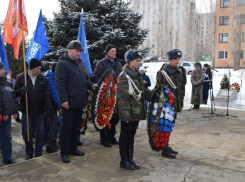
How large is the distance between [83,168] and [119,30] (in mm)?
6052

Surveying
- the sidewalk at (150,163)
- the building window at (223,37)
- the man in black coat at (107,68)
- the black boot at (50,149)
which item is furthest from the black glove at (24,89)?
the building window at (223,37)

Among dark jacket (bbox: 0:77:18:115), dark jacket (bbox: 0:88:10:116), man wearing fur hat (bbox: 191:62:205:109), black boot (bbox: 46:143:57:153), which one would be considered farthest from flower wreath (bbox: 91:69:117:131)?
man wearing fur hat (bbox: 191:62:205:109)

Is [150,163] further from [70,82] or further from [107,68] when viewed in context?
[107,68]

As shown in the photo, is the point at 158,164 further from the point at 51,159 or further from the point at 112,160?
the point at 51,159

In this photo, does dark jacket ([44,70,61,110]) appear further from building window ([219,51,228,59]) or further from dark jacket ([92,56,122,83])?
building window ([219,51,228,59])

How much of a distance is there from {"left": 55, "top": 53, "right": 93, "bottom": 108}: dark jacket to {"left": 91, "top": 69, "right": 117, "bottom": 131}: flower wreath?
0.69m

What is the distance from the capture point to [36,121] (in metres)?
5.18

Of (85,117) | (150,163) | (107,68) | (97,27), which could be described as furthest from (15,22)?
(97,27)

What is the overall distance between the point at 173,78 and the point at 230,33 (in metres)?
37.1

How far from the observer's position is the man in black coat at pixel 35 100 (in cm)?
511

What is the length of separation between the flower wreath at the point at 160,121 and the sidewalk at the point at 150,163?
0.36 m

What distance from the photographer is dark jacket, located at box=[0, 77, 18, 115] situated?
→ 16.0ft

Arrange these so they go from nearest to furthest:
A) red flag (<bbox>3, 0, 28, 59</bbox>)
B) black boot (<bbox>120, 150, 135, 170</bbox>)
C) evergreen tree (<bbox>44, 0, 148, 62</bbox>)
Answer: black boot (<bbox>120, 150, 135, 170</bbox>), red flag (<bbox>3, 0, 28, 59</bbox>), evergreen tree (<bbox>44, 0, 148, 62</bbox>)

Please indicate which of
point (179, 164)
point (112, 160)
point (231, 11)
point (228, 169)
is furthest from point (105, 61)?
point (231, 11)
